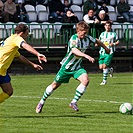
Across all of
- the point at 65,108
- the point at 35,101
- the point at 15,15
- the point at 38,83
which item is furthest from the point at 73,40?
the point at 15,15

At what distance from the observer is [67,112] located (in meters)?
14.2

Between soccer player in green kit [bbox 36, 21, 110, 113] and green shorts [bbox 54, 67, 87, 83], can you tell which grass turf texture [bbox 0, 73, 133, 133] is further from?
green shorts [bbox 54, 67, 87, 83]

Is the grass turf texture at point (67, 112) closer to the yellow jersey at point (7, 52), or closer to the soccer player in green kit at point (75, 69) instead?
the soccer player in green kit at point (75, 69)

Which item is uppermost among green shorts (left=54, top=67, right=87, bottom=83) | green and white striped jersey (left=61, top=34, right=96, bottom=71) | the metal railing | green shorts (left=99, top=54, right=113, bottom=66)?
green and white striped jersey (left=61, top=34, right=96, bottom=71)

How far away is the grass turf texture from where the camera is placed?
11.8 m

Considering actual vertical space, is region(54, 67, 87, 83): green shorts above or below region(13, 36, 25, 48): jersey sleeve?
below

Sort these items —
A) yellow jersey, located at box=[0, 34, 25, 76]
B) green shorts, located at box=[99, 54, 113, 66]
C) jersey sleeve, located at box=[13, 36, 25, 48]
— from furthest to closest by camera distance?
→ green shorts, located at box=[99, 54, 113, 66], yellow jersey, located at box=[0, 34, 25, 76], jersey sleeve, located at box=[13, 36, 25, 48]

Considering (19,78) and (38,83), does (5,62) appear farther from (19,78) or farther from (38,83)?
(19,78)

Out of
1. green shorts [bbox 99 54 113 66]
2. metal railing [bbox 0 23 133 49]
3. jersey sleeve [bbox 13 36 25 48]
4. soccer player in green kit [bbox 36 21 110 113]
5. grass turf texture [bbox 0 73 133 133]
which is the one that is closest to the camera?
grass turf texture [bbox 0 73 133 133]

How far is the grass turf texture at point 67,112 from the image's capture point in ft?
38.6

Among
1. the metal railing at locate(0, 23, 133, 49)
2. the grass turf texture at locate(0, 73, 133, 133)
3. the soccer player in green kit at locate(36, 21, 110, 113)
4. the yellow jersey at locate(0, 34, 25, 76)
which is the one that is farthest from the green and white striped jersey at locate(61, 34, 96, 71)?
the metal railing at locate(0, 23, 133, 49)

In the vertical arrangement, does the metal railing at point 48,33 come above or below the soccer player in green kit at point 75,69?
below

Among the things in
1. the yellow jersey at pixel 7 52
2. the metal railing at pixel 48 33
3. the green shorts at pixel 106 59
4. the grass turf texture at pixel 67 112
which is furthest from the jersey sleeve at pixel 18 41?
the metal railing at pixel 48 33

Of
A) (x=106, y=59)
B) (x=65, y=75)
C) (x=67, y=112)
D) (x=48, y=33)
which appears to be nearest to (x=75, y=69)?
(x=65, y=75)
